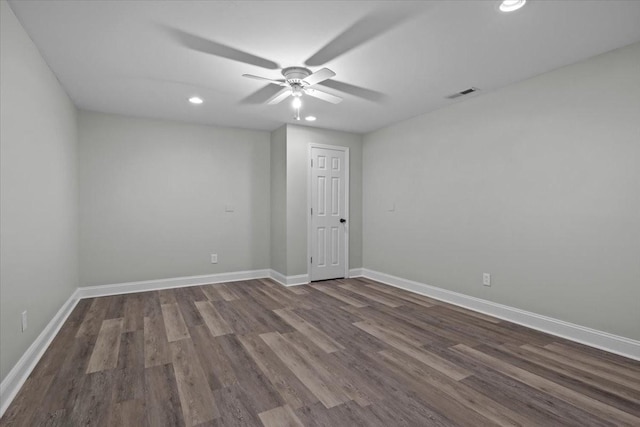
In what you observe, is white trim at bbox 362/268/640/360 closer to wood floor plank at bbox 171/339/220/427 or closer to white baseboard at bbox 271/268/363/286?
white baseboard at bbox 271/268/363/286

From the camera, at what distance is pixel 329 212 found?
5211 millimetres

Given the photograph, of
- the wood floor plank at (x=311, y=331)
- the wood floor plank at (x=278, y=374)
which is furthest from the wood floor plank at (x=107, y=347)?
the wood floor plank at (x=311, y=331)

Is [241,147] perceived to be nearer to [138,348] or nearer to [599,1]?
[138,348]

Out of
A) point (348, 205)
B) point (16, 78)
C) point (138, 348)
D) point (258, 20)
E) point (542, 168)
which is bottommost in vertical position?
point (138, 348)

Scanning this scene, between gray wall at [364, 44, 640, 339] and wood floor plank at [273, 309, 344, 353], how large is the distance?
1.86 m

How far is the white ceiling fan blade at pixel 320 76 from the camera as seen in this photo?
266 centimetres

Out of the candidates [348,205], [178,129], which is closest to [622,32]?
[348,205]

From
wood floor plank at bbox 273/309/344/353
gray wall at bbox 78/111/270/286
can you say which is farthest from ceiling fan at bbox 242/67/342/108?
wood floor plank at bbox 273/309/344/353

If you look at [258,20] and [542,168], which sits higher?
[258,20]

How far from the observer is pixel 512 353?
8.50 feet

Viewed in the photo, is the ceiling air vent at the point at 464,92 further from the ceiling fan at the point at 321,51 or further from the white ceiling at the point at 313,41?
the ceiling fan at the point at 321,51

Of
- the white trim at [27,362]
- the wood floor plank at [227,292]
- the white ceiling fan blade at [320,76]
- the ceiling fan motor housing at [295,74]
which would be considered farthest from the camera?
the wood floor plank at [227,292]

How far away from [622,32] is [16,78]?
4193 mm

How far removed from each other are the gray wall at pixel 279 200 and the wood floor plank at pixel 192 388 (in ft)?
7.78
